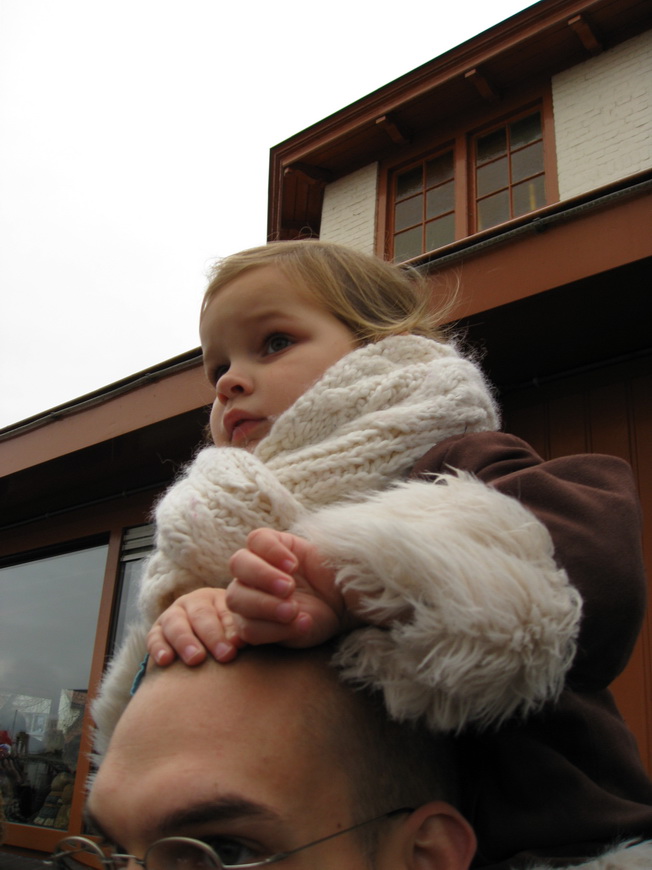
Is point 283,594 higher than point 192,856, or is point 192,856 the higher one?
point 283,594

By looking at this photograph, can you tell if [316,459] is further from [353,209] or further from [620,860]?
[353,209]

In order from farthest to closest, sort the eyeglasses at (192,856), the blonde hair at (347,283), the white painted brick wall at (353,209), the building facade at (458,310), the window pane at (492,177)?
the white painted brick wall at (353,209) → the window pane at (492,177) → the building facade at (458,310) → the blonde hair at (347,283) → the eyeglasses at (192,856)

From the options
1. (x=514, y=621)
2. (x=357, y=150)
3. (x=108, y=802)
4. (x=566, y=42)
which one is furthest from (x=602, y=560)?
(x=357, y=150)

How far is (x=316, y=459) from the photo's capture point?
3.90 ft

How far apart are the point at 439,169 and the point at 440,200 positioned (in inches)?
17.0

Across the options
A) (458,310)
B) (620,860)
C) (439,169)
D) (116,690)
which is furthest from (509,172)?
(620,860)

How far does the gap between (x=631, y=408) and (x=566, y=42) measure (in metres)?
4.17

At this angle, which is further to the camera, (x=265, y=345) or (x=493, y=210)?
(x=493, y=210)

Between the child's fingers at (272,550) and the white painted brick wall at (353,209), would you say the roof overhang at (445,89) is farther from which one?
the child's fingers at (272,550)

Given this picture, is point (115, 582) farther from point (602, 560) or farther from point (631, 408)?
point (602, 560)

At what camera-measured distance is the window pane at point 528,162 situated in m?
5.94

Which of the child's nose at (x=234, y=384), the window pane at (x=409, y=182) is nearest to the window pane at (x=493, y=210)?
the window pane at (x=409, y=182)

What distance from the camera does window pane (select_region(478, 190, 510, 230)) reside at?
19.5 ft

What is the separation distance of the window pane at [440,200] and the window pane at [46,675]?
4446mm
